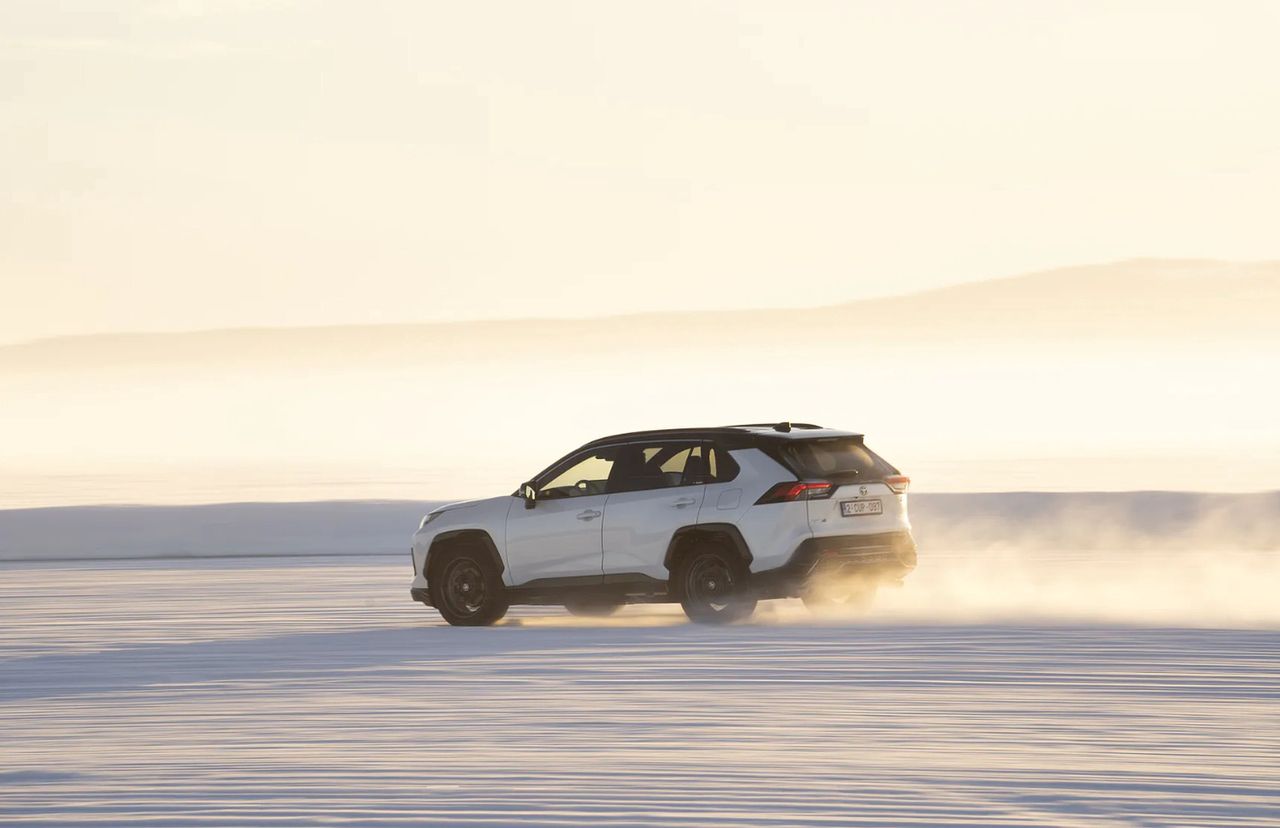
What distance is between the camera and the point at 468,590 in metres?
18.5

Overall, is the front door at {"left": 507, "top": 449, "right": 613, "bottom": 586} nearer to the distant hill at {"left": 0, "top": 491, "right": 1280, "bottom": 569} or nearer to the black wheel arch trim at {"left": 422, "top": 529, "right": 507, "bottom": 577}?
the black wheel arch trim at {"left": 422, "top": 529, "right": 507, "bottom": 577}

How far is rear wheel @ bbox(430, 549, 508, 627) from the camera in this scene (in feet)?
60.2

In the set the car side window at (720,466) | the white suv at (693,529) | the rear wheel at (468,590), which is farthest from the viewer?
the rear wheel at (468,590)

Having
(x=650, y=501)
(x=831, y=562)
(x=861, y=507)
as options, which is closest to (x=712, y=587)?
(x=650, y=501)

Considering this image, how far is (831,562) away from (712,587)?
41.9 inches

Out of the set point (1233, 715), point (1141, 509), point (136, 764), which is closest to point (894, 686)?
point (1233, 715)

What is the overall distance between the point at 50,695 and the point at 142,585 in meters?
10.3

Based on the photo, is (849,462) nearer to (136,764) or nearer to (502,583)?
(502,583)

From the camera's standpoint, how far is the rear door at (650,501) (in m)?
17.6

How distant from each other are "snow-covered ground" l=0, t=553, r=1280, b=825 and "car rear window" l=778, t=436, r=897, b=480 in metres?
1.30

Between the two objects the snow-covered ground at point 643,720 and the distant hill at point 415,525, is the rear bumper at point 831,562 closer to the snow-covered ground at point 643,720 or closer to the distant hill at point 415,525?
the snow-covered ground at point 643,720

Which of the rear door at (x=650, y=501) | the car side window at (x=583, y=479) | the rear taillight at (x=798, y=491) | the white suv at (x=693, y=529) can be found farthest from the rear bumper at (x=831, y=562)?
the car side window at (x=583, y=479)

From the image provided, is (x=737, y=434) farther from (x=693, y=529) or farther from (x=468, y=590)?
(x=468, y=590)

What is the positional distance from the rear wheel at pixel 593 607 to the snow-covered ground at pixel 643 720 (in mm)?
237
